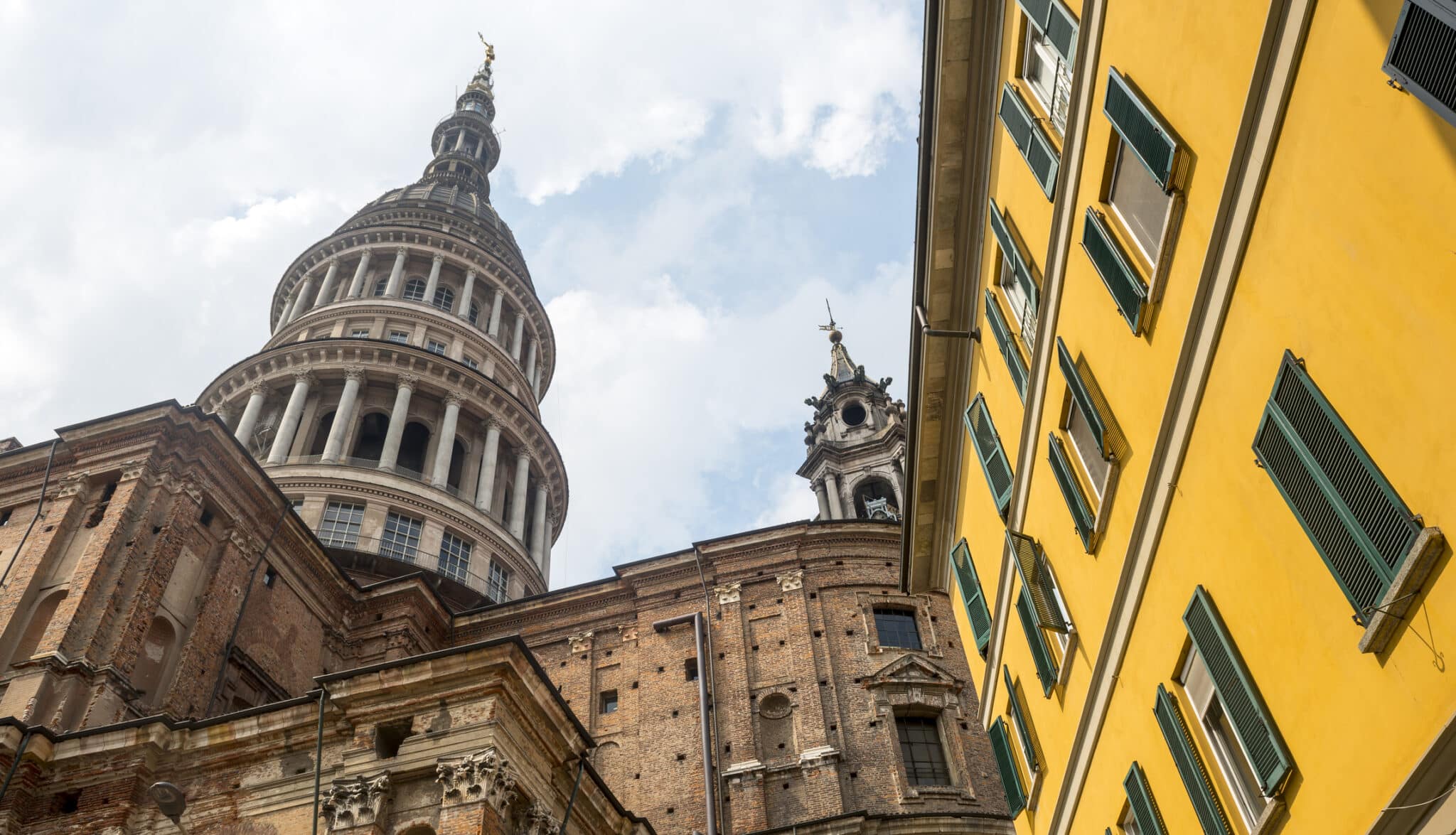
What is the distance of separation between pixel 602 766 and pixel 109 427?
42.9ft

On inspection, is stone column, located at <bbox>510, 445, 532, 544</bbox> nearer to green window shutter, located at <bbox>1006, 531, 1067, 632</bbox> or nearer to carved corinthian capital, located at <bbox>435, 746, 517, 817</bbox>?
carved corinthian capital, located at <bbox>435, 746, 517, 817</bbox>

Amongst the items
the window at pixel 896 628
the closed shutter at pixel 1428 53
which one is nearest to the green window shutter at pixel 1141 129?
the closed shutter at pixel 1428 53

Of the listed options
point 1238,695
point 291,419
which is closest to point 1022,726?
point 1238,695

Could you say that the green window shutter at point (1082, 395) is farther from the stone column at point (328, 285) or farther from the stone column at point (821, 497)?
the stone column at point (328, 285)

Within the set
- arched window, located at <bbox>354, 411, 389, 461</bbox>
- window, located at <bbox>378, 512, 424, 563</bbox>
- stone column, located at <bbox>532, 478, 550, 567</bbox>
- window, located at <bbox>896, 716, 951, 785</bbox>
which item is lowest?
window, located at <bbox>896, 716, 951, 785</bbox>

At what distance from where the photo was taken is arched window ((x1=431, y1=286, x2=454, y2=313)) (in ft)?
154

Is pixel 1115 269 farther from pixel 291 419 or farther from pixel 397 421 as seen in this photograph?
pixel 291 419

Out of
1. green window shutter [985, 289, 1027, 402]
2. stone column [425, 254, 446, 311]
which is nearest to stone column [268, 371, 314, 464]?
stone column [425, 254, 446, 311]

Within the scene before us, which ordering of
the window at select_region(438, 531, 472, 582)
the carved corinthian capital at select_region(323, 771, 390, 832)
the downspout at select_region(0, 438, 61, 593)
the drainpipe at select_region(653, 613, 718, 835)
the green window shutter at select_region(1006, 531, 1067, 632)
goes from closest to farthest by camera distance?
the green window shutter at select_region(1006, 531, 1067, 632) → the carved corinthian capital at select_region(323, 771, 390, 832) → the downspout at select_region(0, 438, 61, 593) → the drainpipe at select_region(653, 613, 718, 835) → the window at select_region(438, 531, 472, 582)

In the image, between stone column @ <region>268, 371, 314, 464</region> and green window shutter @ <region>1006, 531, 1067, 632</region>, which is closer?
green window shutter @ <region>1006, 531, 1067, 632</region>

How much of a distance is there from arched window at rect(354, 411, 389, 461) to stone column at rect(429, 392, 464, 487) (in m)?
2.33

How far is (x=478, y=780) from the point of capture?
49.9 feet

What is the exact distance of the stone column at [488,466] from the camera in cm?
3828

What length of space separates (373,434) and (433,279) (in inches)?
375
